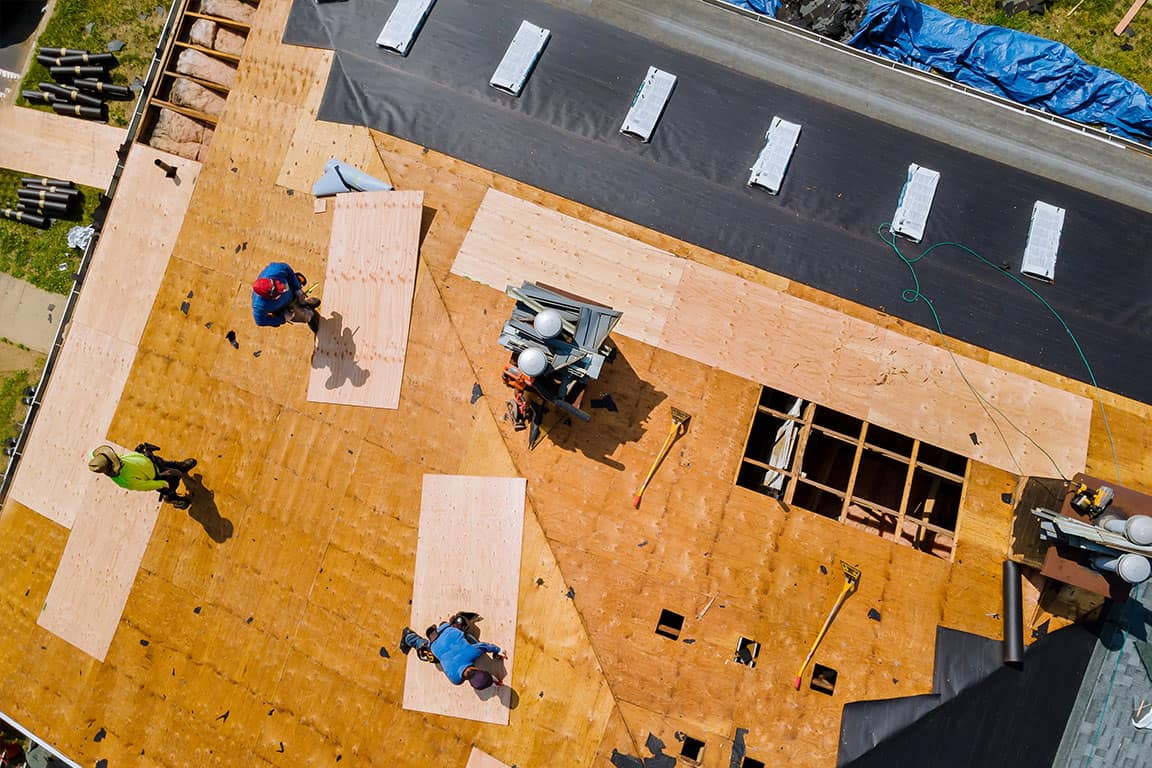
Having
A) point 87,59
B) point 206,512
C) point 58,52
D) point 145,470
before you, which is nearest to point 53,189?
point 87,59

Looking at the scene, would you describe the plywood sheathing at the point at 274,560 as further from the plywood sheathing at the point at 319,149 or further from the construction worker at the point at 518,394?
the construction worker at the point at 518,394

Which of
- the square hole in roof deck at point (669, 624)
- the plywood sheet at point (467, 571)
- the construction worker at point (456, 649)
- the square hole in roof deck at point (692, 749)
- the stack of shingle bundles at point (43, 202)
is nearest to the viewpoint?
the construction worker at point (456, 649)

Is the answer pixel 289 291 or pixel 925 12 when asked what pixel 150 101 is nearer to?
pixel 289 291

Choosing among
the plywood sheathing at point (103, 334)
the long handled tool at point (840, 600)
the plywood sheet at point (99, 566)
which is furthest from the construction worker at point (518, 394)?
the plywood sheathing at point (103, 334)

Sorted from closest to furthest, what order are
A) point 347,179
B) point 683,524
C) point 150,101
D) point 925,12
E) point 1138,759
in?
1. point 1138,759
2. point 683,524
3. point 347,179
4. point 150,101
5. point 925,12

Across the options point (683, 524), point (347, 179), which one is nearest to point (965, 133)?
point (683, 524)

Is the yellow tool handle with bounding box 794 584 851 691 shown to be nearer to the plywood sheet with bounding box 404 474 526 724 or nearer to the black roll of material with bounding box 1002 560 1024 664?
the black roll of material with bounding box 1002 560 1024 664

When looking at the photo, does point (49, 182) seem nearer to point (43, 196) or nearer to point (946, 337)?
point (43, 196)
